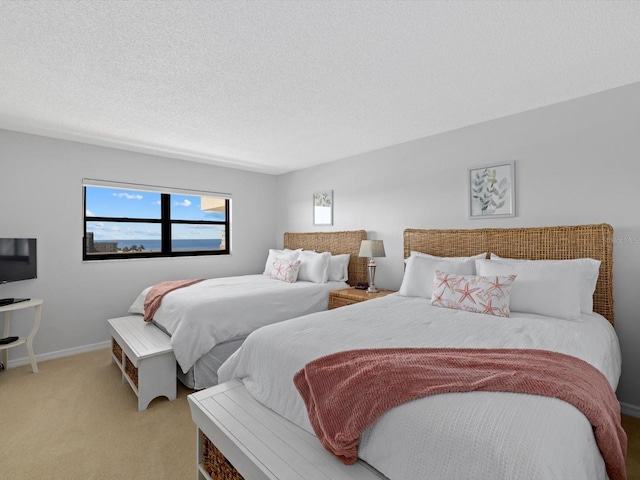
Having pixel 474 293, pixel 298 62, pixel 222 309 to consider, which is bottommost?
pixel 222 309

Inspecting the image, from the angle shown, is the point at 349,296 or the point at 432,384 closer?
the point at 432,384

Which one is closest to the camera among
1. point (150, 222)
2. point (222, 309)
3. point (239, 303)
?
point (222, 309)

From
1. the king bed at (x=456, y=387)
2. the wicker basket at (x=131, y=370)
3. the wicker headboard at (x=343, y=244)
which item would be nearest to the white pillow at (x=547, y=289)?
the king bed at (x=456, y=387)

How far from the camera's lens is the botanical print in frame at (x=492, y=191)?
2.84m

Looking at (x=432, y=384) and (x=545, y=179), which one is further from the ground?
(x=545, y=179)

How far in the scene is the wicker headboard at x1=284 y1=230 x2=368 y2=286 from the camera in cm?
402

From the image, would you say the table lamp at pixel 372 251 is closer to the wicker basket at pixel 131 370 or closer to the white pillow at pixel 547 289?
the white pillow at pixel 547 289

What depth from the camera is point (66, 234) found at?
3467 mm

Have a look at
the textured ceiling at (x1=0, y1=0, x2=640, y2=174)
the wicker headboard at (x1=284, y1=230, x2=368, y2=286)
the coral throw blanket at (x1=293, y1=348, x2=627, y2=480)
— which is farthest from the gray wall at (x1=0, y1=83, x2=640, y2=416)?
the coral throw blanket at (x1=293, y1=348, x2=627, y2=480)

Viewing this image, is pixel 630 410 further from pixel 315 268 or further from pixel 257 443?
pixel 315 268

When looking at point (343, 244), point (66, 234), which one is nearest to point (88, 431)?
point (66, 234)

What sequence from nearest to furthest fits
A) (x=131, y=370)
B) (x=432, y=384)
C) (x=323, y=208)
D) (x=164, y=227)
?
(x=432, y=384) → (x=131, y=370) → (x=164, y=227) → (x=323, y=208)

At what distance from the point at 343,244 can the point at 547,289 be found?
7.89 feet

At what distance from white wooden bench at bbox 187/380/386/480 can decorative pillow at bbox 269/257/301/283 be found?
2122 millimetres
